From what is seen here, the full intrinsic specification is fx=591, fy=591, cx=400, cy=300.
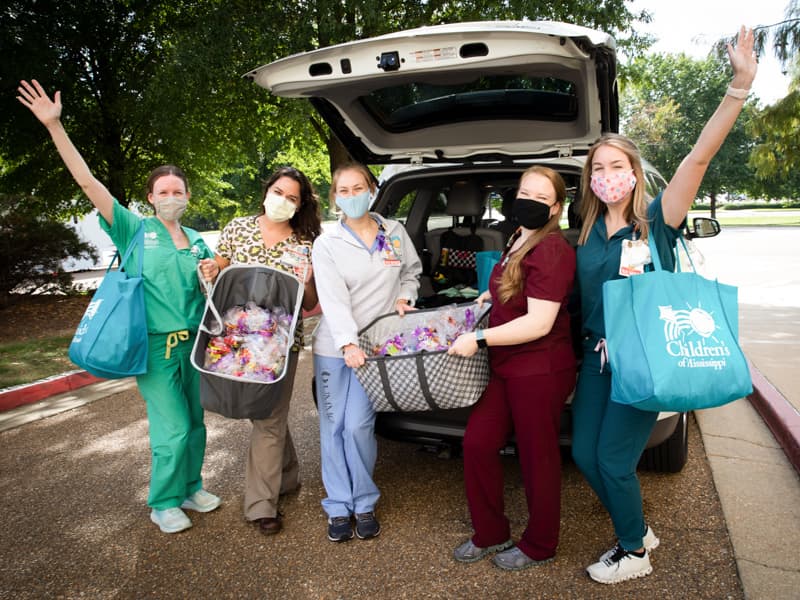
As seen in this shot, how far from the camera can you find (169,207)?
9.59 ft

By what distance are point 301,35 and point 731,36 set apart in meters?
6.88

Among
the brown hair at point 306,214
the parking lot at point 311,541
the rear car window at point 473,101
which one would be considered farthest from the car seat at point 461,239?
the brown hair at point 306,214

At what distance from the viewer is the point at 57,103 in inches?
108

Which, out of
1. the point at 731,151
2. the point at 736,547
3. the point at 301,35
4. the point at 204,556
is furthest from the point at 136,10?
the point at 731,151

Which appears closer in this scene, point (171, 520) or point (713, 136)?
point (713, 136)

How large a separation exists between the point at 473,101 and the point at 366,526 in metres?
2.46

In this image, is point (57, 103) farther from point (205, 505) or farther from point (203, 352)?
point (205, 505)

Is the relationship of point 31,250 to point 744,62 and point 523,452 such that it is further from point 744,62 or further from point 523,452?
point 744,62

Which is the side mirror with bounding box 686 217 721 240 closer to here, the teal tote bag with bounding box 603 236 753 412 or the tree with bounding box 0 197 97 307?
the teal tote bag with bounding box 603 236 753 412

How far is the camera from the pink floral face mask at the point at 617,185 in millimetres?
2330

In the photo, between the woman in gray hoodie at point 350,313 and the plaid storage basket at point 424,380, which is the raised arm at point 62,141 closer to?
the woman in gray hoodie at point 350,313

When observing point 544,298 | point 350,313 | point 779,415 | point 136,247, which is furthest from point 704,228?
point 136,247

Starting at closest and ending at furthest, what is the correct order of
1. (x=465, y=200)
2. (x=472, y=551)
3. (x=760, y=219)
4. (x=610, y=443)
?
(x=610, y=443)
(x=472, y=551)
(x=465, y=200)
(x=760, y=219)

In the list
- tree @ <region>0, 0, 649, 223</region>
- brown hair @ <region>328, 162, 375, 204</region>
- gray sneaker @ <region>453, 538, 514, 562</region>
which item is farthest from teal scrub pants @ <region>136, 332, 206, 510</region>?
tree @ <region>0, 0, 649, 223</region>
